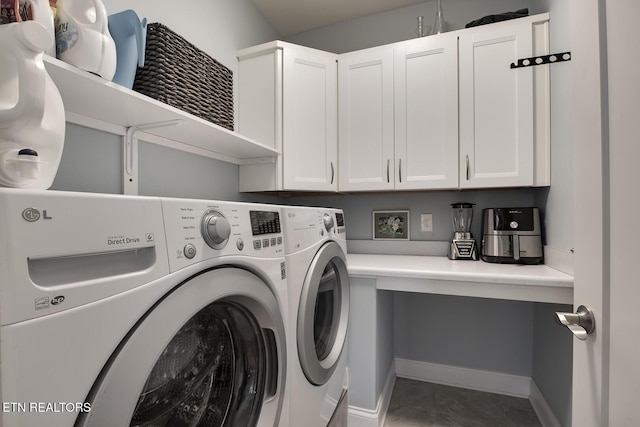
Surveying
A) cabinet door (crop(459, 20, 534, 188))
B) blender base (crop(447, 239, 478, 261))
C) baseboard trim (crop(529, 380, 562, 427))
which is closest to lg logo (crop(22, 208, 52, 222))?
cabinet door (crop(459, 20, 534, 188))

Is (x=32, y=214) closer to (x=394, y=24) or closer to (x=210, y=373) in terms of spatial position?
(x=210, y=373)

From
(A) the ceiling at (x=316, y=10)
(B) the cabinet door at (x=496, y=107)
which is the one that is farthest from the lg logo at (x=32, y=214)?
(A) the ceiling at (x=316, y=10)

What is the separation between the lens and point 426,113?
178cm

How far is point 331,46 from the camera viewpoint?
90.1 inches

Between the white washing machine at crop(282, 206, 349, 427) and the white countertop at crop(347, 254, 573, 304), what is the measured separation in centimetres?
25

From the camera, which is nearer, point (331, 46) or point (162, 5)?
point (162, 5)

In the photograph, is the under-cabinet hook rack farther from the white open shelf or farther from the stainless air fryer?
the white open shelf

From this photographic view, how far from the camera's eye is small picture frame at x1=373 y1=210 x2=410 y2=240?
2.12m

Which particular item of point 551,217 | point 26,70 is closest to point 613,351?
point 26,70

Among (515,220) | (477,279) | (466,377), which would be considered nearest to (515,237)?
(515,220)

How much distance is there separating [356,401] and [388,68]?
1961 mm

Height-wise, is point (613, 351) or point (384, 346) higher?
point (613, 351)

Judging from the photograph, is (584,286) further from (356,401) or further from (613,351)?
(356,401)

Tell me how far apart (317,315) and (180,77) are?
42.8 inches
